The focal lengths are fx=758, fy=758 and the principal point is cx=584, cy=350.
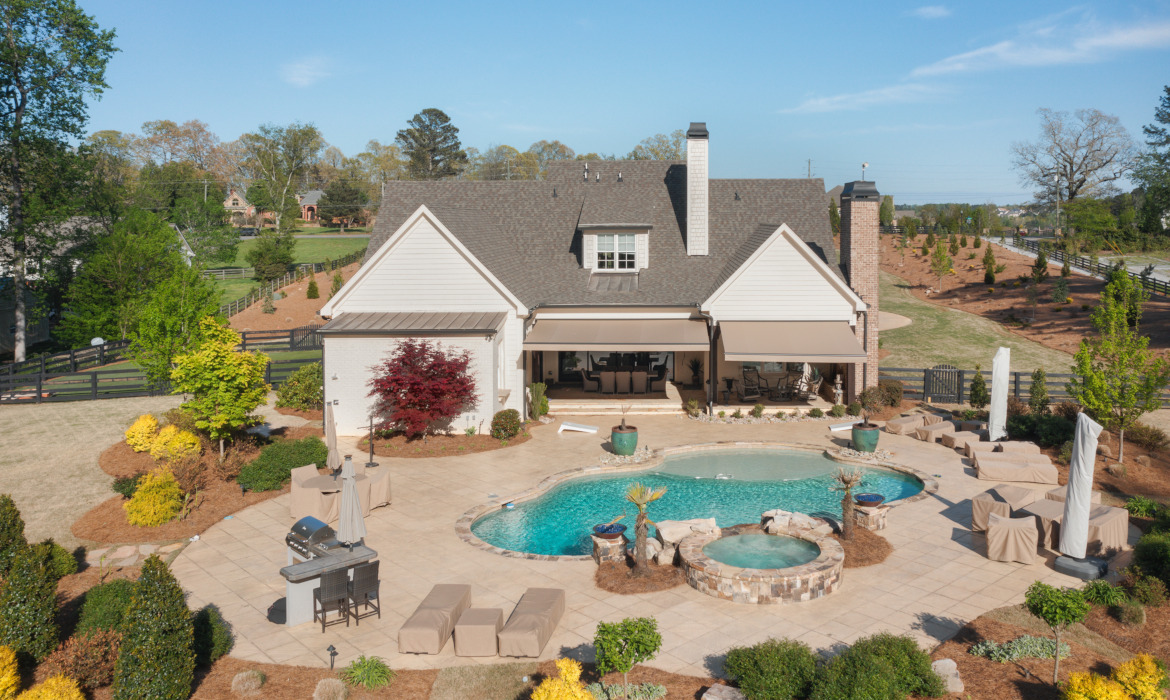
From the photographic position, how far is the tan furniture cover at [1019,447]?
22.2 m

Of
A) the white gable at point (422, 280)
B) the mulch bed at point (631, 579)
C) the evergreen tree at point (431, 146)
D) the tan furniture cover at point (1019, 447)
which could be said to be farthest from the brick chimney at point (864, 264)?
the evergreen tree at point (431, 146)

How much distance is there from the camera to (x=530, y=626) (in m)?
12.1

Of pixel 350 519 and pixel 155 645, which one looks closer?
pixel 155 645

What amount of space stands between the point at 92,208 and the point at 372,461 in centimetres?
3563

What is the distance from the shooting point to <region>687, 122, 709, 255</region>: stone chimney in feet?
108

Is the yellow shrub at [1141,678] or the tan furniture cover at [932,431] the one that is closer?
the yellow shrub at [1141,678]

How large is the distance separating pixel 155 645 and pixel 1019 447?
22.4 m

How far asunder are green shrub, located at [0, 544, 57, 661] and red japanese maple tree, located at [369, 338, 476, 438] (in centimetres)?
1315

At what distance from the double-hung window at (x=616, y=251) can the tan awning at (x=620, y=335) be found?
11.2ft

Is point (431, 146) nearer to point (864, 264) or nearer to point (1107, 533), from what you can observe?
point (864, 264)

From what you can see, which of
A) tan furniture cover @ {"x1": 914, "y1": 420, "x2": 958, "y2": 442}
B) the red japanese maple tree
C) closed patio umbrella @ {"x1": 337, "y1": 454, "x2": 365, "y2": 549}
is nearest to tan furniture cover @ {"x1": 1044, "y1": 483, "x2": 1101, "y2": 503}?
tan furniture cover @ {"x1": 914, "y1": 420, "x2": 958, "y2": 442}

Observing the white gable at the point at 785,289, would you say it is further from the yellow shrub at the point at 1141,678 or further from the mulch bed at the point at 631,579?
the yellow shrub at the point at 1141,678

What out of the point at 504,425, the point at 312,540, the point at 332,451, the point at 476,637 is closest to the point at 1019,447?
the point at 504,425

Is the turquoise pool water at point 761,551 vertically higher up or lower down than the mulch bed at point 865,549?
higher up
